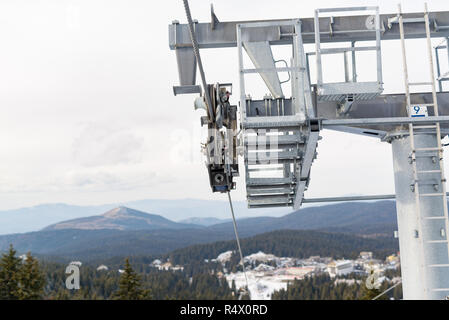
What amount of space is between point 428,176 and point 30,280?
64.1 metres

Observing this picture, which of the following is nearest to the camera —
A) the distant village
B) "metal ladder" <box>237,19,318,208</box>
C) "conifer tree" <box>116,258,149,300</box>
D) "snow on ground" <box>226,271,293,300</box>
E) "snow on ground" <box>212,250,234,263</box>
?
"metal ladder" <box>237,19,318,208</box>

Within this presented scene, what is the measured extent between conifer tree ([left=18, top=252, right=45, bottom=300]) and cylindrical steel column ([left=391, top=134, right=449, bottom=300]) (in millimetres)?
60476

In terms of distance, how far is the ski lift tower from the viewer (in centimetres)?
865

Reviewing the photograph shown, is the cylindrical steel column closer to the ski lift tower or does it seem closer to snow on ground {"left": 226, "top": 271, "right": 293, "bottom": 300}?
the ski lift tower

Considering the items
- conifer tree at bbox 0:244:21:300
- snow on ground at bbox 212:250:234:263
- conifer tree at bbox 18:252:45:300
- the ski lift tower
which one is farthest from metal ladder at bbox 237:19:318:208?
snow on ground at bbox 212:250:234:263

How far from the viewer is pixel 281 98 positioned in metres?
9.12

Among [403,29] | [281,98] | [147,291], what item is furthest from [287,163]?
[147,291]

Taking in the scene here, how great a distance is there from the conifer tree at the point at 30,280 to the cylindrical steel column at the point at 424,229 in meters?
60.5

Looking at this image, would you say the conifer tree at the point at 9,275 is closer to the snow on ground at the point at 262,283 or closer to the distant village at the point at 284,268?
the distant village at the point at 284,268

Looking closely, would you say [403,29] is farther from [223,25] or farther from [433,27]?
[223,25]

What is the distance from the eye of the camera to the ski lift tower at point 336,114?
8.65 m
